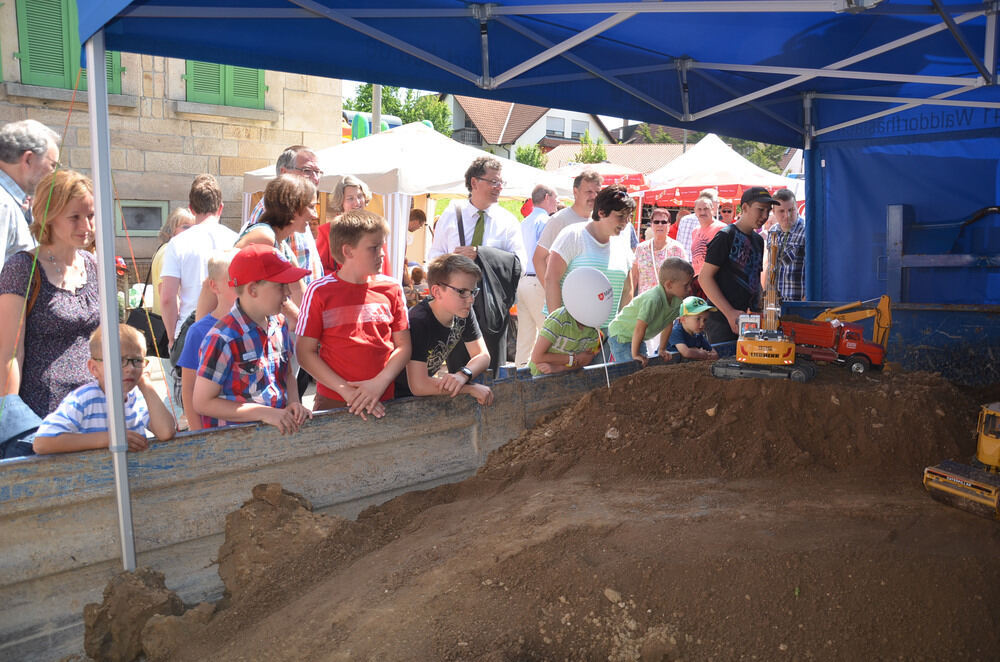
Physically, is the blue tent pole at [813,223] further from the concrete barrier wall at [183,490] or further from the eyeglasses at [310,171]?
the concrete barrier wall at [183,490]

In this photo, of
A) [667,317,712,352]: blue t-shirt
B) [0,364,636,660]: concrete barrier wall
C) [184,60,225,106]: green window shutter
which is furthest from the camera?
[184,60,225,106]: green window shutter

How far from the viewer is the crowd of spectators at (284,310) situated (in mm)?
3195

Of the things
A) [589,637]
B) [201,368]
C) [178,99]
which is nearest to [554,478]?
[589,637]

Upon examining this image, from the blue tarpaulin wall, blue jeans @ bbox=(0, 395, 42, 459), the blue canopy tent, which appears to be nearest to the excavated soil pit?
blue jeans @ bbox=(0, 395, 42, 459)

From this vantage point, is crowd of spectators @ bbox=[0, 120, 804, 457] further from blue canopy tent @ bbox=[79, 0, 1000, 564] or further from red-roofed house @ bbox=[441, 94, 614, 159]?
red-roofed house @ bbox=[441, 94, 614, 159]

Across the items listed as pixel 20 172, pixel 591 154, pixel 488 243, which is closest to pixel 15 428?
pixel 20 172

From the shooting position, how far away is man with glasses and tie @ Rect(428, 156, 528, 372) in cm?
543

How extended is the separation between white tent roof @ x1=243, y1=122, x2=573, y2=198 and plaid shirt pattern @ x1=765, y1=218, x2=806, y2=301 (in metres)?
3.32

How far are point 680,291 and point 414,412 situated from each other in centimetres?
216

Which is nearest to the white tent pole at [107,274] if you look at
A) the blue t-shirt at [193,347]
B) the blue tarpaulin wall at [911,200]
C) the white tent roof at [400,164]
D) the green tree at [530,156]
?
the blue t-shirt at [193,347]

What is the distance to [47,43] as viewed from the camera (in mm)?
9711

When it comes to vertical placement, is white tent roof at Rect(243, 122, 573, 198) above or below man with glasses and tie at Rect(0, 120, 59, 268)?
above

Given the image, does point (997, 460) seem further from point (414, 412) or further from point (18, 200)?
point (18, 200)

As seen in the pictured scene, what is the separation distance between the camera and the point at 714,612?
2420 millimetres
